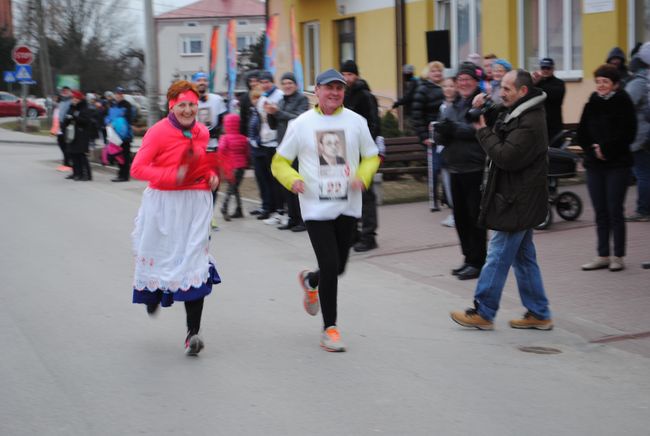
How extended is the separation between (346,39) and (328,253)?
2005 centimetres

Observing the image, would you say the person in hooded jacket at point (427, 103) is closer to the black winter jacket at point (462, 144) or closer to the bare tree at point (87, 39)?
the black winter jacket at point (462, 144)

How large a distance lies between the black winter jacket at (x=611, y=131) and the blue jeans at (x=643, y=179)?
3.01 m

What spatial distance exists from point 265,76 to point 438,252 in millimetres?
3882

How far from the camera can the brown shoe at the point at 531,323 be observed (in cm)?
719

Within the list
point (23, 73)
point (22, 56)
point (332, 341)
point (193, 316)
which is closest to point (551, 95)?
point (332, 341)

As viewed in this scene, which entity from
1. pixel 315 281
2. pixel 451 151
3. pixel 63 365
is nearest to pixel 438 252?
pixel 451 151

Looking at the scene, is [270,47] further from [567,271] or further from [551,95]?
[567,271]

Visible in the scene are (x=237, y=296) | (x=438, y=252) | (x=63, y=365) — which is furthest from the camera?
(x=438, y=252)

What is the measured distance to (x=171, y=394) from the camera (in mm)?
5668

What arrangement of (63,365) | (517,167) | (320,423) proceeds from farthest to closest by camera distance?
(517,167)
(63,365)
(320,423)

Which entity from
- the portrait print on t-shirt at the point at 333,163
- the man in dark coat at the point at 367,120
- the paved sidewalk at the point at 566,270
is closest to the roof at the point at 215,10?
the paved sidewalk at the point at 566,270

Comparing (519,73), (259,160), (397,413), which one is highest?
(519,73)

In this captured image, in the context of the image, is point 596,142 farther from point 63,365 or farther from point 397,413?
point 63,365

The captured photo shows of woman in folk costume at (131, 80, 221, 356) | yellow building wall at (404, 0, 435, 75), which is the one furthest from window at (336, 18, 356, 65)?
woman in folk costume at (131, 80, 221, 356)
